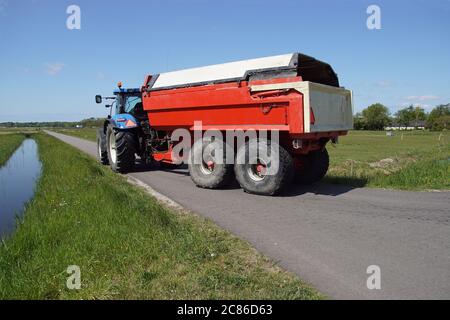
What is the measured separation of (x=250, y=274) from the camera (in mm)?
3658

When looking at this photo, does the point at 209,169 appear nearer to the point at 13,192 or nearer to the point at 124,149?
the point at 124,149

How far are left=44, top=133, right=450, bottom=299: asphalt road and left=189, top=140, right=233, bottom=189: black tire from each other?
10.5 inches

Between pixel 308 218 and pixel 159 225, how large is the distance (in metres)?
2.21

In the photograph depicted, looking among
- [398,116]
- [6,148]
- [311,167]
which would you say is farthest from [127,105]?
[398,116]

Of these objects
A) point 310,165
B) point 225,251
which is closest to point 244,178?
point 310,165

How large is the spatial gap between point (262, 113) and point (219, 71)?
5.04 feet

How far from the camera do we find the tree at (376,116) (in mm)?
99438


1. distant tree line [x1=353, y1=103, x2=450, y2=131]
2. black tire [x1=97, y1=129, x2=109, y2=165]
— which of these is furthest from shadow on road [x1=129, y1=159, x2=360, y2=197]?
distant tree line [x1=353, y1=103, x2=450, y2=131]

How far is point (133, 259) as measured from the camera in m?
4.04

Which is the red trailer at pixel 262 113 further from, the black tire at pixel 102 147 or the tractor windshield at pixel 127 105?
the black tire at pixel 102 147

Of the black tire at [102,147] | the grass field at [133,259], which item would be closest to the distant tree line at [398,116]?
the black tire at [102,147]

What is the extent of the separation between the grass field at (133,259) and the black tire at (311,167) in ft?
10.7

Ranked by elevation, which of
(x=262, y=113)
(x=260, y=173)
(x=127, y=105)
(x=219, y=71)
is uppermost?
(x=219, y=71)
